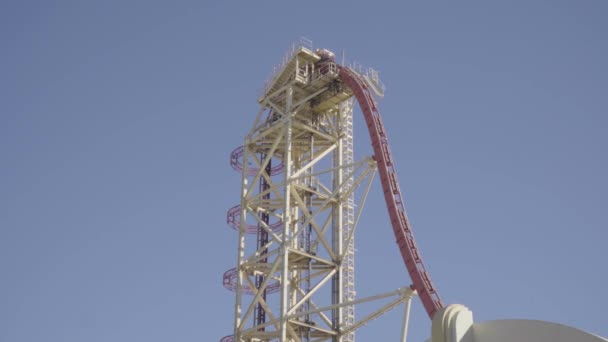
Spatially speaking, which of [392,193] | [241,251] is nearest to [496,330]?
[392,193]

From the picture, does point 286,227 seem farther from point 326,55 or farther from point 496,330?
point 496,330

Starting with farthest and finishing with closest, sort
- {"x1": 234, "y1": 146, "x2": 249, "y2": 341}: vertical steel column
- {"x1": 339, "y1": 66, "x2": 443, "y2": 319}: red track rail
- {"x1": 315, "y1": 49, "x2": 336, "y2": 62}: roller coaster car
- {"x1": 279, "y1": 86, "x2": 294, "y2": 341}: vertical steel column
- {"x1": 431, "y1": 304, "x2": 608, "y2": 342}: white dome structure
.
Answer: {"x1": 315, "y1": 49, "x2": 336, "y2": 62}: roller coaster car < {"x1": 234, "y1": 146, "x2": 249, "y2": 341}: vertical steel column < {"x1": 279, "y1": 86, "x2": 294, "y2": 341}: vertical steel column < {"x1": 339, "y1": 66, "x2": 443, "y2": 319}: red track rail < {"x1": 431, "y1": 304, "x2": 608, "y2": 342}: white dome structure

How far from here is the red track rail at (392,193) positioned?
34594 millimetres

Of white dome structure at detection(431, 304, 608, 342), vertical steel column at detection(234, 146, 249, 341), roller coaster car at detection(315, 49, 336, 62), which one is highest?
roller coaster car at detection(315, 49, 336, 62)

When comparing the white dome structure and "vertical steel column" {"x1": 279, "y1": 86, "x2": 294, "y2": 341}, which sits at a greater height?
"vertical steel column" {"x1": 279, "y1": 86, "x2": 294, "y2": 341}

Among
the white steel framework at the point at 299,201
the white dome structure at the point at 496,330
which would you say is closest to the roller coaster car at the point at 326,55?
the white steel framework at the point at 299,201

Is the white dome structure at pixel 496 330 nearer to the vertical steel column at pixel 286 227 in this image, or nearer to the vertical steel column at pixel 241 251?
the vertical steel column at pixel 286 227

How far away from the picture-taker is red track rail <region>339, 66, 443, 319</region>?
34.6 metres

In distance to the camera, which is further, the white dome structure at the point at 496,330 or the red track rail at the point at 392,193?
the red track rail at the point at 392,193

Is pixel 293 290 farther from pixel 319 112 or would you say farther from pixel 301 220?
pixel 319 112

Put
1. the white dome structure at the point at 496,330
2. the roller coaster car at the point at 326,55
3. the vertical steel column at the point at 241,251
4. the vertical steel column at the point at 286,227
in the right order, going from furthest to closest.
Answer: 1. the roller coaster car at the point at 326,55
2. the vertical steel column at the point at 241,251
3. the vertical steel column at the point at 286,227
4. the white dome structure at the point at 496,330

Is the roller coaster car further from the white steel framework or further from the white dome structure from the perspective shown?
the white dome structure

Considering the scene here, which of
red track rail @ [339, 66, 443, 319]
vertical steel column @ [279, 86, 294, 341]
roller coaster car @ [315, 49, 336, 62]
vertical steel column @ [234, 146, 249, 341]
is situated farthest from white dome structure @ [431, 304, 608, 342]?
roller coaster car @ [315, 49, 336, 62]

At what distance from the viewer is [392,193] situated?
37.9 meters
